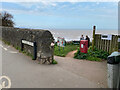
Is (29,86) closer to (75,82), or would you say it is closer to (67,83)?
(67,83)

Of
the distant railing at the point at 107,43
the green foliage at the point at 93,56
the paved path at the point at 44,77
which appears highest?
the distant railing at the point at 107,43

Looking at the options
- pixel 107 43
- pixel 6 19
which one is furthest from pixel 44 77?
pixel 6 19

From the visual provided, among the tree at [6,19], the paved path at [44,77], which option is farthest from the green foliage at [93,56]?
the tree at [6,19]

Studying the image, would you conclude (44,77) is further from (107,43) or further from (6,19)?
(6,19)

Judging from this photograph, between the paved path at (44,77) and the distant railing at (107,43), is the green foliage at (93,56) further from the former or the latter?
the paved path at (44,77)

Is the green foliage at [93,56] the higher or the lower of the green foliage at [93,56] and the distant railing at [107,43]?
the lower

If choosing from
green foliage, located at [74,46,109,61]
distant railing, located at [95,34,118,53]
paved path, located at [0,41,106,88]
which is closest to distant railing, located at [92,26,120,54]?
distant railing, located at [95,34,118,53]

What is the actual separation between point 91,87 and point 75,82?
2.23ft

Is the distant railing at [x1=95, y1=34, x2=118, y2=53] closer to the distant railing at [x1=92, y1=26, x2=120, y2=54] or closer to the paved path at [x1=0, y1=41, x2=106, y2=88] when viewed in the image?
the distant railing at [x1=92, y1=26, x2=120, y2=54]

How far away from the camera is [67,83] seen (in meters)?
4.81

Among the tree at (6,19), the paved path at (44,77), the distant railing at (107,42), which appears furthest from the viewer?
the tree at (6,19)

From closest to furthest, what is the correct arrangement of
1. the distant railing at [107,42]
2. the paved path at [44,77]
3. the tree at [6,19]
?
1. the paved path at [44,77]
2. the distant railing at [107,42]
3. the tree at [6,19]

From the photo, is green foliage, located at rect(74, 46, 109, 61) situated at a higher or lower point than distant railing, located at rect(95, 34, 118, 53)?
lower

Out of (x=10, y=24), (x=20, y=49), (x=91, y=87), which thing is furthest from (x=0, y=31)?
(x=91, y=87)
